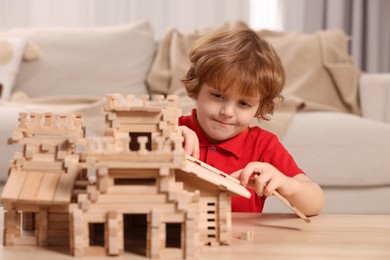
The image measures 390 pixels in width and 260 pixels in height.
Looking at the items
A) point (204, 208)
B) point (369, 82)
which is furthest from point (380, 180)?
point (204, 208)

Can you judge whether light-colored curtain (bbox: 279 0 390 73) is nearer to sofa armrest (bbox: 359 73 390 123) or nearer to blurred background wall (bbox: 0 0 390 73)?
blurred background wall (bbox: 0 0 390 73)

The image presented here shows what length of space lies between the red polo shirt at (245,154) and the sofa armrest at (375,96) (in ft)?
4.34

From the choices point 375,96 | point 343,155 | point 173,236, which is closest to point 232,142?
point 173,236

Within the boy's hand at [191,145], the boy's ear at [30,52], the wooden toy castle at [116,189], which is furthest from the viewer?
the boy's ear at [30,52]

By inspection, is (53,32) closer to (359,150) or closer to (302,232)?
(359,150)

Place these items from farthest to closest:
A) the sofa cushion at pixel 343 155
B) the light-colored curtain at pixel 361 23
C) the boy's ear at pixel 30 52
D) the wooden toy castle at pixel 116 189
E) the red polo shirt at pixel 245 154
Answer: the light-colored curtain at pixel 361 23, the boy's ear at pixel 30 52, the sofa cushion at pixel 343 155, the red polo shirt at pixel 245 154, the wooden toy castle at pixel 116 189

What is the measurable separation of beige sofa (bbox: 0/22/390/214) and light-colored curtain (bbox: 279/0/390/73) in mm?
822

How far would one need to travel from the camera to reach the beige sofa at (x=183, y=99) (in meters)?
Result: 2.13

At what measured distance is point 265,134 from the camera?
1.40 metres

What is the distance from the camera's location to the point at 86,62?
293 centimetres

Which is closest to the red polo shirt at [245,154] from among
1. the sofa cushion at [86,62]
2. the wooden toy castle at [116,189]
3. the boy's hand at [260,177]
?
the boy's hand at [260,177]

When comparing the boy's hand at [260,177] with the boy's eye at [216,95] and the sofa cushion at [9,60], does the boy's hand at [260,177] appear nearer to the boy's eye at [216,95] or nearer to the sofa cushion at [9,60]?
the boy's eye at [216,95]

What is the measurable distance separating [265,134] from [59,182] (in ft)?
2.14

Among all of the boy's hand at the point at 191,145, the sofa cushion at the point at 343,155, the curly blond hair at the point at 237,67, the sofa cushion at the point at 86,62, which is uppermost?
the curly blond hair at the point at 237,67
